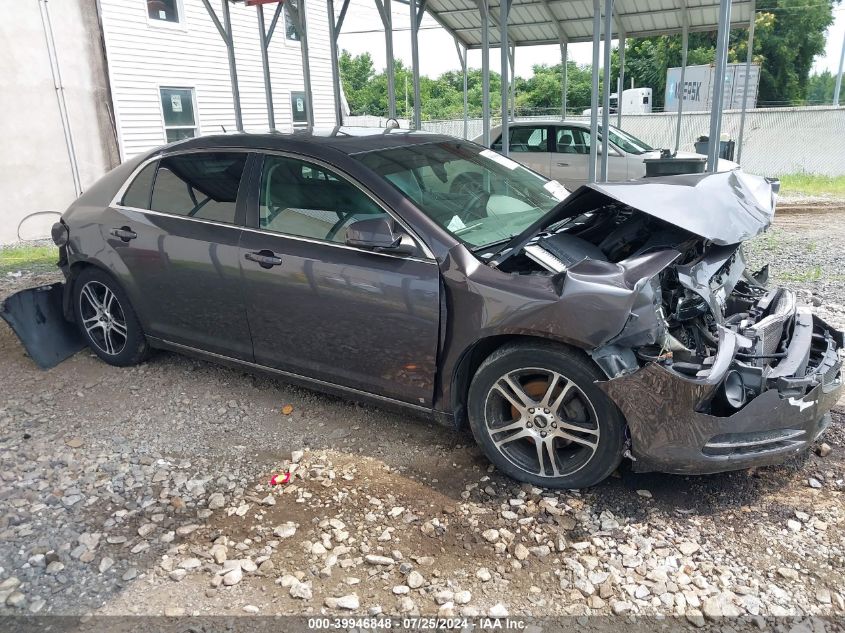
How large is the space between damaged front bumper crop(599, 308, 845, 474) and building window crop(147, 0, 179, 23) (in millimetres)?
14128

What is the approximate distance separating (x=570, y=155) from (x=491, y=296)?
10550 millimetres

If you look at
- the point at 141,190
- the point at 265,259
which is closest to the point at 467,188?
the point at 265,259

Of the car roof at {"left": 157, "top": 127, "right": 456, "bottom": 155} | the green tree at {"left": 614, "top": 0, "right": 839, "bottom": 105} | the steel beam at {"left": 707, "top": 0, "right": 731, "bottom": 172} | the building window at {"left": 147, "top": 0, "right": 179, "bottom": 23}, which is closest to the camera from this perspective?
the car roof at {"left": 157, "top": 127, "right": 456, "bottom": 155}

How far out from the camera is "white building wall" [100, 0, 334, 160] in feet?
42.9

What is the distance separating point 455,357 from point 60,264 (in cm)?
337

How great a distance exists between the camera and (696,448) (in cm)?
286

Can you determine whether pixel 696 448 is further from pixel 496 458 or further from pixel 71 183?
pixel 71 183

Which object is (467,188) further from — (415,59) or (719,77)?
(415,59)

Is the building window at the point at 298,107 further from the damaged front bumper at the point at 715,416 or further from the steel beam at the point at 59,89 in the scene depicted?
the damaged front bumper at the point at 715,416

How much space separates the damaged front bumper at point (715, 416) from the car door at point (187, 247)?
7.67 feet

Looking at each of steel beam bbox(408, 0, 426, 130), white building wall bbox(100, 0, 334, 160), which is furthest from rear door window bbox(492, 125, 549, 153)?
white building wall bbox(100, 0, 334, 160)

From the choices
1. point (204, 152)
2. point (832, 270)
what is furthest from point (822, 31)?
point (204, 152)

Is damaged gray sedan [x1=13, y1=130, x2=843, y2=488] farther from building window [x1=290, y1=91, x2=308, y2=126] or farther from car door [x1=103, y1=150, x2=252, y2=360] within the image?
building window [x1=290, y1=91, x2=308, y2=126]

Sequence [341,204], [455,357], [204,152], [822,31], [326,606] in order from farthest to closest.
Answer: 1. [822,31]
2. [204,152]
3. [341,204]
4. [455,357]
5. [326,606]
